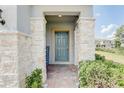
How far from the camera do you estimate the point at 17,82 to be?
13.8ft

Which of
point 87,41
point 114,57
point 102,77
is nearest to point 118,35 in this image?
point 114,57

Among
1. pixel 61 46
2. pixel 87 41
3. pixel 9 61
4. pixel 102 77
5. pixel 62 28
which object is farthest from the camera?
pixel 61 46

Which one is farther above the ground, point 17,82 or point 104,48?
point 104,48

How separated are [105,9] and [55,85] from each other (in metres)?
2.61

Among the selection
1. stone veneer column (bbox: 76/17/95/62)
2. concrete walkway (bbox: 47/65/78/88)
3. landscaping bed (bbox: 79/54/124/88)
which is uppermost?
stone veneer column (bbox: 76/17/95/62)

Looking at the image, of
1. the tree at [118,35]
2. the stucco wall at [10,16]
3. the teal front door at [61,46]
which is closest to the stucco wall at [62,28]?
the teal front door at [61,46]

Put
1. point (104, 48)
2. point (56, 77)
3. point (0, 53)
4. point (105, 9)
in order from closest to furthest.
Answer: point (0, 53), point (105, 9), point (104, 48), point (56, 77)

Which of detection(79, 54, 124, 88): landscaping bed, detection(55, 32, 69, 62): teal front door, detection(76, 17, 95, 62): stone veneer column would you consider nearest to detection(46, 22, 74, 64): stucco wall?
detection(55, 32, 69, 62): teal front door

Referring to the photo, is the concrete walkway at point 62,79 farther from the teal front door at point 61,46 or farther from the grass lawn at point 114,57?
the teal front door at point 61,46

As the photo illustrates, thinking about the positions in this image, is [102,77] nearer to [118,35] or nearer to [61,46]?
[118,35]

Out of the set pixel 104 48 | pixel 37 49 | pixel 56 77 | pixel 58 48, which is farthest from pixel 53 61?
pixel 104 48

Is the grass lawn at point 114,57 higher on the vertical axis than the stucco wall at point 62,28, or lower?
lower

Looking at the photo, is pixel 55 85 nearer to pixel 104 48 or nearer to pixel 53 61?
pixel 104 48

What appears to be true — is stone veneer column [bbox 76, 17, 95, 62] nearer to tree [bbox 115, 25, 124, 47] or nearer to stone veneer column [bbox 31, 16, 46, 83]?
tree [bbox 115, 25, 124, 47]
